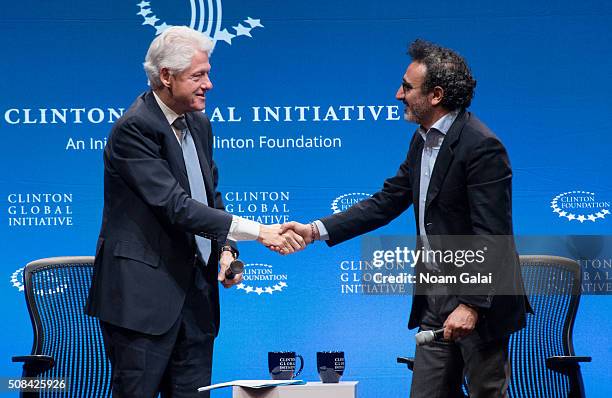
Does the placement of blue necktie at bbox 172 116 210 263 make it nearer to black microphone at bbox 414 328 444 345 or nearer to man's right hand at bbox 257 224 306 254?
man's right hand at bbox 257 224 306 254

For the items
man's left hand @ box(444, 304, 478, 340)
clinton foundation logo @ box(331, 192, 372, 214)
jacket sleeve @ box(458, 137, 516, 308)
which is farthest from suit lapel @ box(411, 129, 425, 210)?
clinton foundation logo @ box(331, 192, 372, 214)

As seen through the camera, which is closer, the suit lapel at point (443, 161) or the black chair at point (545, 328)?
the suit lapel at point (443, 161)

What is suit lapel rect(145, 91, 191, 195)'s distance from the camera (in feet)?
11.4

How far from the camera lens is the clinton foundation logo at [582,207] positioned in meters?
4.89

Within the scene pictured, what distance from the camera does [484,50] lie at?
4.95m

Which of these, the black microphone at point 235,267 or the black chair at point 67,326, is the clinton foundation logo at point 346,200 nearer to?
the black chair at point 67,326

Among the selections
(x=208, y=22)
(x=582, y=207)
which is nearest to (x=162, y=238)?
(x=208, y=22)

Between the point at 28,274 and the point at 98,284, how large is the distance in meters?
0.95

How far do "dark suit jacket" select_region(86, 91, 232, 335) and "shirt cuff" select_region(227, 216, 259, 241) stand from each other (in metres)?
0.04

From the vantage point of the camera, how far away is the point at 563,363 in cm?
393

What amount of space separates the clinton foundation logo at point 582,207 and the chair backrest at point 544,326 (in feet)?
2.12

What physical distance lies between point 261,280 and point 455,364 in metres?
1.68

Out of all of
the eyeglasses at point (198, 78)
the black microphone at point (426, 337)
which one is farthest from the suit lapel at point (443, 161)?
the eyeglasses at point (198, 78)

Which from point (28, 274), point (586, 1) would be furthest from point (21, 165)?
point (586, 1)
